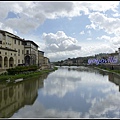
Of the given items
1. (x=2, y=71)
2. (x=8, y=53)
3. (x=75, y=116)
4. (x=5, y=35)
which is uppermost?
(x=5, y=35)

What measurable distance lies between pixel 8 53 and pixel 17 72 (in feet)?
24.1

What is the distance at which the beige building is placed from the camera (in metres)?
40.6

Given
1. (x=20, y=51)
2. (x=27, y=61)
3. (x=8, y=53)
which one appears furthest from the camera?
Answer: (x=27, y=61)

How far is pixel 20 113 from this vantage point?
503 inches

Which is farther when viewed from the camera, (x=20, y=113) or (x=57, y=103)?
(x=57, y=103)

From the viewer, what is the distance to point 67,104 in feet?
51.0

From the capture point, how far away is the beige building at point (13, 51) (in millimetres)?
40628

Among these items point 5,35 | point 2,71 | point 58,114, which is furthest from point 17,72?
point 58,114

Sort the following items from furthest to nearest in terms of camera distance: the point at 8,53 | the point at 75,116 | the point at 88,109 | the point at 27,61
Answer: the point at 27,61, the point at 8,53, the point at 88,109, the point at 75,116

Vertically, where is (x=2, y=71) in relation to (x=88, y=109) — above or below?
above

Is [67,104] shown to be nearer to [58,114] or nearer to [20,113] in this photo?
[58,114]

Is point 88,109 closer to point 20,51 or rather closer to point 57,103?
point 57,103

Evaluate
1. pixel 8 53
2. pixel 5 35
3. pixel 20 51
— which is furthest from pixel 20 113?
pixel 20 51

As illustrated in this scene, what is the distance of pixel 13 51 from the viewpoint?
45.4 meters
